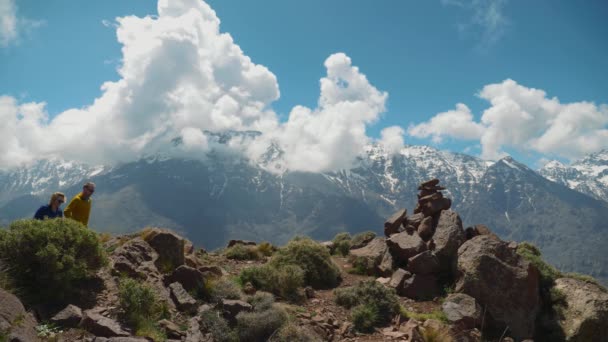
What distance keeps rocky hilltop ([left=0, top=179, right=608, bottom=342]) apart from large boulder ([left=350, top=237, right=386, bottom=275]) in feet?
0.38

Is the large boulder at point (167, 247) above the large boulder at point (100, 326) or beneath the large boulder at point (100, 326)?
above

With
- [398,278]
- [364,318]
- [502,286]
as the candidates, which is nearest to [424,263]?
[398,278]

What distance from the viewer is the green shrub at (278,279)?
16.1 m

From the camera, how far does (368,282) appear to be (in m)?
16.8

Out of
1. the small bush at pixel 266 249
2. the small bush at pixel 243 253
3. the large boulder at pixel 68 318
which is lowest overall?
the large boulder at pixel 68 318

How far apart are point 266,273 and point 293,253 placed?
3122 mm

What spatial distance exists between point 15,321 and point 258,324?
19.8ft

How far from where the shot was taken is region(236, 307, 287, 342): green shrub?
1145 centimetres

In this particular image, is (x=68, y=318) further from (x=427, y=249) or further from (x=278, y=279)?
(x=427, y=249)

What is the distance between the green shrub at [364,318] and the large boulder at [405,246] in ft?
19.3

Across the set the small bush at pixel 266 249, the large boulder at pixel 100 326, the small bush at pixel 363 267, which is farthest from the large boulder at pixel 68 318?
the small bush at pixel 266 249

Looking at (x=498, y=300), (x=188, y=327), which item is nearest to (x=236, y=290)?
(x=188, y=327)

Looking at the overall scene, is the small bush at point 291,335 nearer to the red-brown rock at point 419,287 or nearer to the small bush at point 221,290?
the small bush at point 221,290

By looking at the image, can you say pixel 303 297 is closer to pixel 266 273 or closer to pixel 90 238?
pixel 266 273
